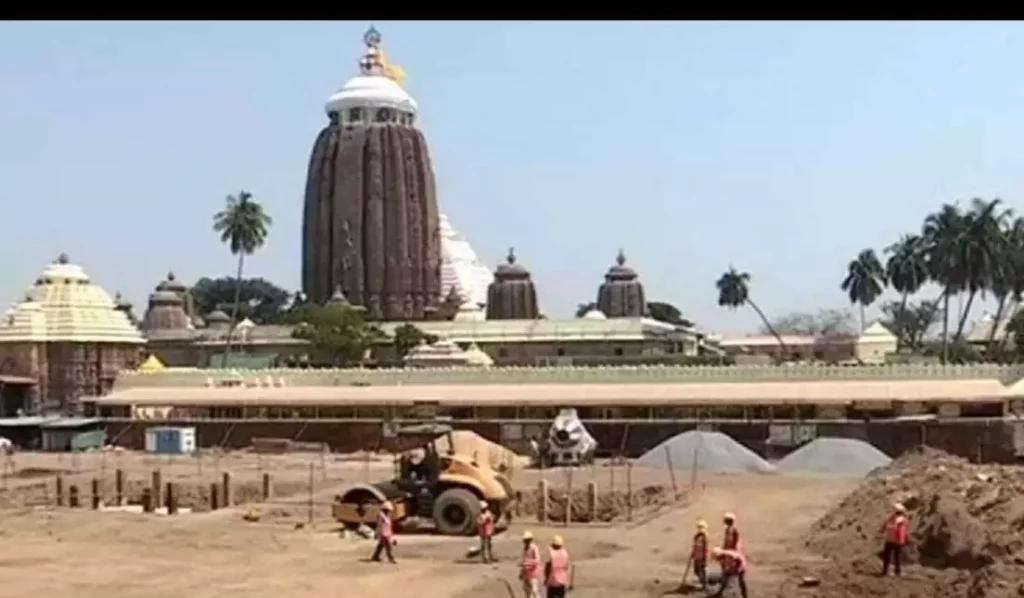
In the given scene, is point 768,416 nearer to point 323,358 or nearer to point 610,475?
point 610,475

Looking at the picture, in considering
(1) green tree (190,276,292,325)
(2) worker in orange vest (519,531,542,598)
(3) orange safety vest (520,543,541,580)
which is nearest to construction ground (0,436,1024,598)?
(2) worker in orange vest (519,531,542,598)

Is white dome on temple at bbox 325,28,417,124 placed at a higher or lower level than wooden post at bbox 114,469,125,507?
higher

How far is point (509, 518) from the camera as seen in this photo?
90.4 feet

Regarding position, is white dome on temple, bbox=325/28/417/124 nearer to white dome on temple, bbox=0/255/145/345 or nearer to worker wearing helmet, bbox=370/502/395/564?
white dome on temple, bbox=0/255/145/345

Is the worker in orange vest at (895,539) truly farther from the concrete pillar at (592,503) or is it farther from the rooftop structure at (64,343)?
the rooftop structure at (64,343)

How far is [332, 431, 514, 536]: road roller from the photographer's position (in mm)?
24609

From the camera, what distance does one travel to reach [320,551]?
75.5 feet

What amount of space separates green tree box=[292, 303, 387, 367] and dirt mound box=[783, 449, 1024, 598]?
2111 inches

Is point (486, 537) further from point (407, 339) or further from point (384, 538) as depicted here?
point (407, 339)

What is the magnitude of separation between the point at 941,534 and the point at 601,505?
11202 mm

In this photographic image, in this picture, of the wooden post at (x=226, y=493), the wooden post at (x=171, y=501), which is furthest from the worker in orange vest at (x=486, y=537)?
the wooden post at (x=226, y=493)

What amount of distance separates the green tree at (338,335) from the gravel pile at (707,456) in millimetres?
38171

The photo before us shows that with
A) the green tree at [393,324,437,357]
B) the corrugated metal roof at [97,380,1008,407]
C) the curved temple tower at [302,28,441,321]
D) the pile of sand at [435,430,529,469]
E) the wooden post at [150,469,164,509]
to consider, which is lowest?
the wooden post at [150,469,164,509]
